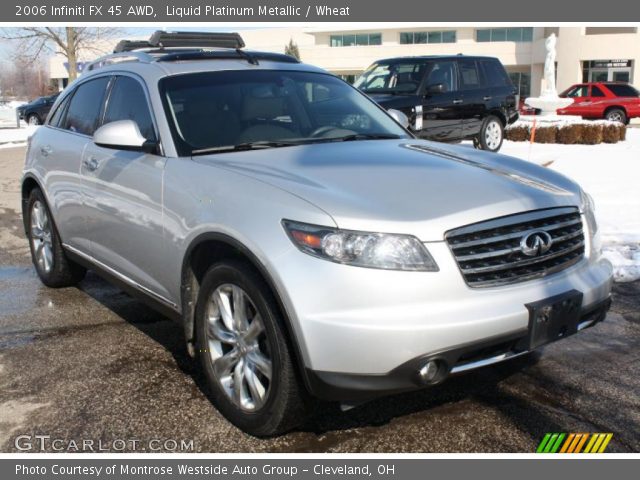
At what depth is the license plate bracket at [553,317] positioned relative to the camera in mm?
3002

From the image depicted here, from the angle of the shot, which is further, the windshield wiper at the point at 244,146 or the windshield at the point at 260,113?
the windshield at the point at 260,113

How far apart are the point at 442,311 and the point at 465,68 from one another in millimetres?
11725

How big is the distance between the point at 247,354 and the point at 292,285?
0.58m

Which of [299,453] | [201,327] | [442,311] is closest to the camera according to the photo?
[442,311]

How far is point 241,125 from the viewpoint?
4.12 metres

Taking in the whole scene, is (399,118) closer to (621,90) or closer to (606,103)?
(606,103)

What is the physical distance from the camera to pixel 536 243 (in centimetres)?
313

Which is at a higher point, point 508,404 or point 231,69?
point 231,69

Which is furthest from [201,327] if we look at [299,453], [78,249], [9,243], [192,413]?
[9,243]

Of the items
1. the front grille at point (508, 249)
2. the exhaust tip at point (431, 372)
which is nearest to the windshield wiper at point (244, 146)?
the front grille at point (508, 249)

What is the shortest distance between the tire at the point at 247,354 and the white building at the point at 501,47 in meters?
48.9

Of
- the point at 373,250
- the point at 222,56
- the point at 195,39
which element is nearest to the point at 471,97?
the point at 195,39

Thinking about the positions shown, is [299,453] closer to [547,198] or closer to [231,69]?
[547,198]

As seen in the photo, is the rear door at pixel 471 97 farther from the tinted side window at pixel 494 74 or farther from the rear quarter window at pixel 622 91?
the rear quarter window at pixel 622 91
